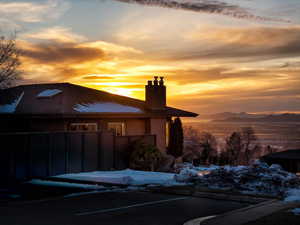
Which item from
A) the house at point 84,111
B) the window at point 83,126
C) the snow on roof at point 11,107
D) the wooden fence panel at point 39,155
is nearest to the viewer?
the wooden fence panel at point 39,155

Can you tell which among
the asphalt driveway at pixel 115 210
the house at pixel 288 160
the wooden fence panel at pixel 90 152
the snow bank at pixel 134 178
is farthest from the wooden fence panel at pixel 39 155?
the house at pixel 288 160

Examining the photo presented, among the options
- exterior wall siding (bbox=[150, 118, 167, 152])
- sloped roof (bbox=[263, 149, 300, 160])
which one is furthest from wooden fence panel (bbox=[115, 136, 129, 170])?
sloped roof (bbox=[263, 149, 300, 160])

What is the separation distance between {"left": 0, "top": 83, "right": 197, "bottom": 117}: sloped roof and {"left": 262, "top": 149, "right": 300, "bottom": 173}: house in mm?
10914

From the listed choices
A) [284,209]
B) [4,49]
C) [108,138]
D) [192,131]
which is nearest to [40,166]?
[108,138]

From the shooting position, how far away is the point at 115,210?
500 inches

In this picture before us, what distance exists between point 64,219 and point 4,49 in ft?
92.8

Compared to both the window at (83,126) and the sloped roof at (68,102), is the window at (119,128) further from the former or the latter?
the window at (83,126)

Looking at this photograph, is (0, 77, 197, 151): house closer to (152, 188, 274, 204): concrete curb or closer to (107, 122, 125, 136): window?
(107, 122, 125, 136): window

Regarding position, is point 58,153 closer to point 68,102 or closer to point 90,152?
point 90,152

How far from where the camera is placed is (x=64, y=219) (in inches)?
451

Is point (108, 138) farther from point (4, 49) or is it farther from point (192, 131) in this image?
point (192, 131)

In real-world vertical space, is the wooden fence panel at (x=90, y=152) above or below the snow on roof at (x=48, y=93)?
below

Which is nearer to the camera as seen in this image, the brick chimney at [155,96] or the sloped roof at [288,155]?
the brick chimney at [155,96]

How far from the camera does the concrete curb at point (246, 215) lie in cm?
1047
